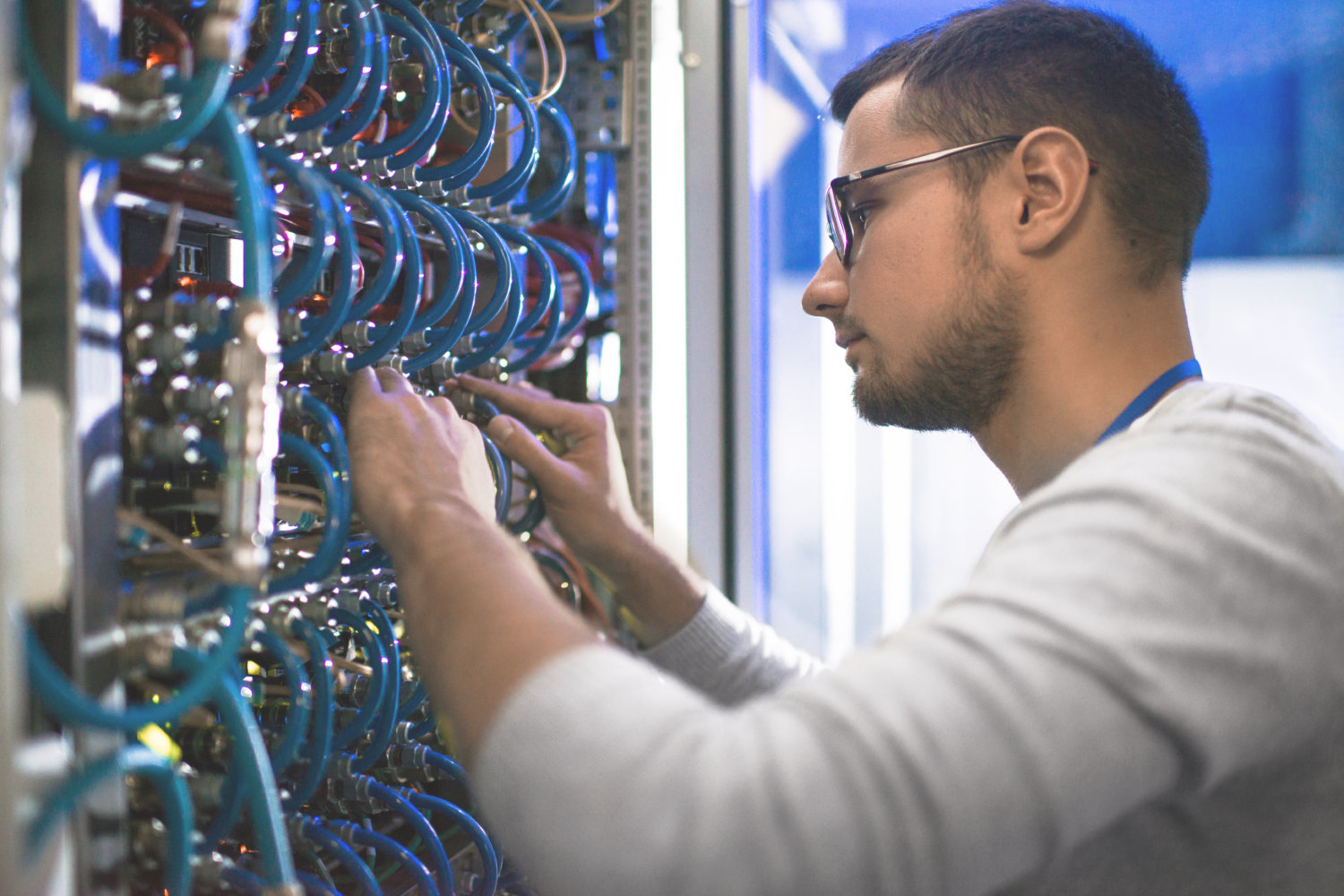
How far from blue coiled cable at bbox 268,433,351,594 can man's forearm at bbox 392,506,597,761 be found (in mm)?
46

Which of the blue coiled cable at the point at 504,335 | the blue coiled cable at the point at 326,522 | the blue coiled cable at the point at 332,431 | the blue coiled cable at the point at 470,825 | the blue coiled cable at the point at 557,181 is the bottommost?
the blue coiled cable at the point at 470,825

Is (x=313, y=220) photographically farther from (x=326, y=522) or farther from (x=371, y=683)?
(x=371, y=683)

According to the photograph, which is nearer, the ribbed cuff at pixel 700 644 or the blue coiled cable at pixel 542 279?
the blue coiled cable at pixel 542 279

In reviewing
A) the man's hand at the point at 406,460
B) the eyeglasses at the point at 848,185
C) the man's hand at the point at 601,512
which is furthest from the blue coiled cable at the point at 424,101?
the eyeglasses at the point at 848,185

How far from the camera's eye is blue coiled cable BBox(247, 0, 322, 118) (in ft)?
2.34

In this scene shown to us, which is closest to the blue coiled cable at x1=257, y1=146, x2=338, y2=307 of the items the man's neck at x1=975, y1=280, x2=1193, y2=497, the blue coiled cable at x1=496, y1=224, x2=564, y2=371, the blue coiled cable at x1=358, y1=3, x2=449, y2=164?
the blue coiled cable at x1=358, y1=3, x2=449, y2=164

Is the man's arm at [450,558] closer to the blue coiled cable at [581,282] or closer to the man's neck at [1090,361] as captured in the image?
the blue coiled cable at [581,282]

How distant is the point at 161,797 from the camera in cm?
56

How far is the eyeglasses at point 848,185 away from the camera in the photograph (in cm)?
93

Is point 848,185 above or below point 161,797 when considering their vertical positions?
above

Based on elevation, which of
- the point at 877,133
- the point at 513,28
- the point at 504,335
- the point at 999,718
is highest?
the point at 513,28

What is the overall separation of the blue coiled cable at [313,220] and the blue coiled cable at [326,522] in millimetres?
117

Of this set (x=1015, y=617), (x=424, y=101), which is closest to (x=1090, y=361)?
(x=1015, y=617)

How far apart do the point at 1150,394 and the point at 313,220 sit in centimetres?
77
